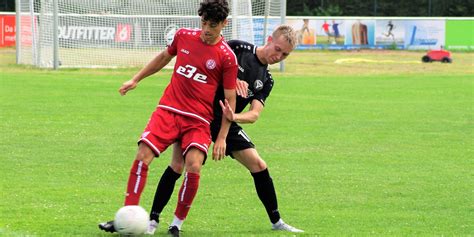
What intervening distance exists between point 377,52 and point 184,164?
39338 mm

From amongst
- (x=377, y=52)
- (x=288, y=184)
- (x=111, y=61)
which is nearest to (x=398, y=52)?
(x=377, y=52)

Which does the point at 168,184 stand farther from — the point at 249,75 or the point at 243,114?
the point at 249,75

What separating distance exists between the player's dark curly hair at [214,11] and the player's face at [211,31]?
4 centimetres

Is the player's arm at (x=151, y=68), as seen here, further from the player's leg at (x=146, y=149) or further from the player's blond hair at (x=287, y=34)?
the player's blond hair at (x=287, y=34)

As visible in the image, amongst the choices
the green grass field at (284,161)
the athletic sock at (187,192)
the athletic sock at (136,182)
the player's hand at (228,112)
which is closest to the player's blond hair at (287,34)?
the player's hand at (228,112)

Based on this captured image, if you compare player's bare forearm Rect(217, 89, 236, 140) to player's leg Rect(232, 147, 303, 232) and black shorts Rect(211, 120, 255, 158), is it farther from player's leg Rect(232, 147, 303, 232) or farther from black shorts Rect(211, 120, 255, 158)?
player's leg Rect(232, 147, 303, 232)

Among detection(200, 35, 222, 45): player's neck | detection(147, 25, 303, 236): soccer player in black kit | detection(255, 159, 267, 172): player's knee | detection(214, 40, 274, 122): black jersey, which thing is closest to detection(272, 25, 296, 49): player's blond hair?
detection(147, 25, 303, 236): soccer player in black kit

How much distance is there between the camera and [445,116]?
795 inches

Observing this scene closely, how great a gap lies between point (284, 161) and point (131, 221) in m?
6.65

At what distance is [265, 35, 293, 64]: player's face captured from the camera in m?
7.89

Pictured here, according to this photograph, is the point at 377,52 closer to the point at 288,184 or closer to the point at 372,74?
the point at 372,74

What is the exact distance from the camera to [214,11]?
738 cm

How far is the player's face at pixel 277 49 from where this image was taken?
789cm

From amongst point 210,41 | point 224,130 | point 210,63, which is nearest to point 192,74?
point 210,63
